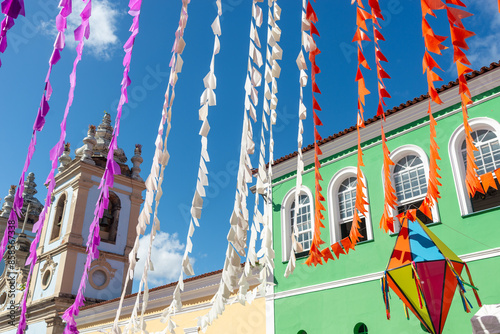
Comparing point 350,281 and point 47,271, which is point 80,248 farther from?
point 350,281

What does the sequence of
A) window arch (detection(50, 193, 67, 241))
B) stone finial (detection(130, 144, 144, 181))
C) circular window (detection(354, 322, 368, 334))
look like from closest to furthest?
circular window (detection(354, 322, 368, 334)) → window arch (detection(50, 193, 67, 241)) → stone finial (detection(130, 144, 144, 181))

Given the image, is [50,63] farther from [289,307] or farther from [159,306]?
[159,306]

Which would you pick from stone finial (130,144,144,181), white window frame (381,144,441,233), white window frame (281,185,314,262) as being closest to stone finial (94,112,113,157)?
stone finial (130,144,144,181)

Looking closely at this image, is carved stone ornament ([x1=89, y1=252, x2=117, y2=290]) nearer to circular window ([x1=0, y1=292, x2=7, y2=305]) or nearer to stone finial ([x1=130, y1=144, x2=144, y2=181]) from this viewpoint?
stone finial ([x1=130, y1=144, x2=144, y2=181])

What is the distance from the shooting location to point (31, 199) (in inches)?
1335

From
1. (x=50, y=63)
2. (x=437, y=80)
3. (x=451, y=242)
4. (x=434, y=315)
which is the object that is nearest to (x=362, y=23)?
(x=437, y=80)

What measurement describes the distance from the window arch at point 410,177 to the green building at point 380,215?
2cm

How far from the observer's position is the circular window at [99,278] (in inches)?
735

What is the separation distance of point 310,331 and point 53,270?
13.9 metres

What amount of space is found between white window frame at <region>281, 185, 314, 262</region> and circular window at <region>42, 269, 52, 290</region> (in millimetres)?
12973

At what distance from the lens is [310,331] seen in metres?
8.63

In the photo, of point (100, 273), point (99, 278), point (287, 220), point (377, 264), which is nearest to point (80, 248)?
point (100, 273)

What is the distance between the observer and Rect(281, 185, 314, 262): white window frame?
384 inches

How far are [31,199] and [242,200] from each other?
3574 centimetres
